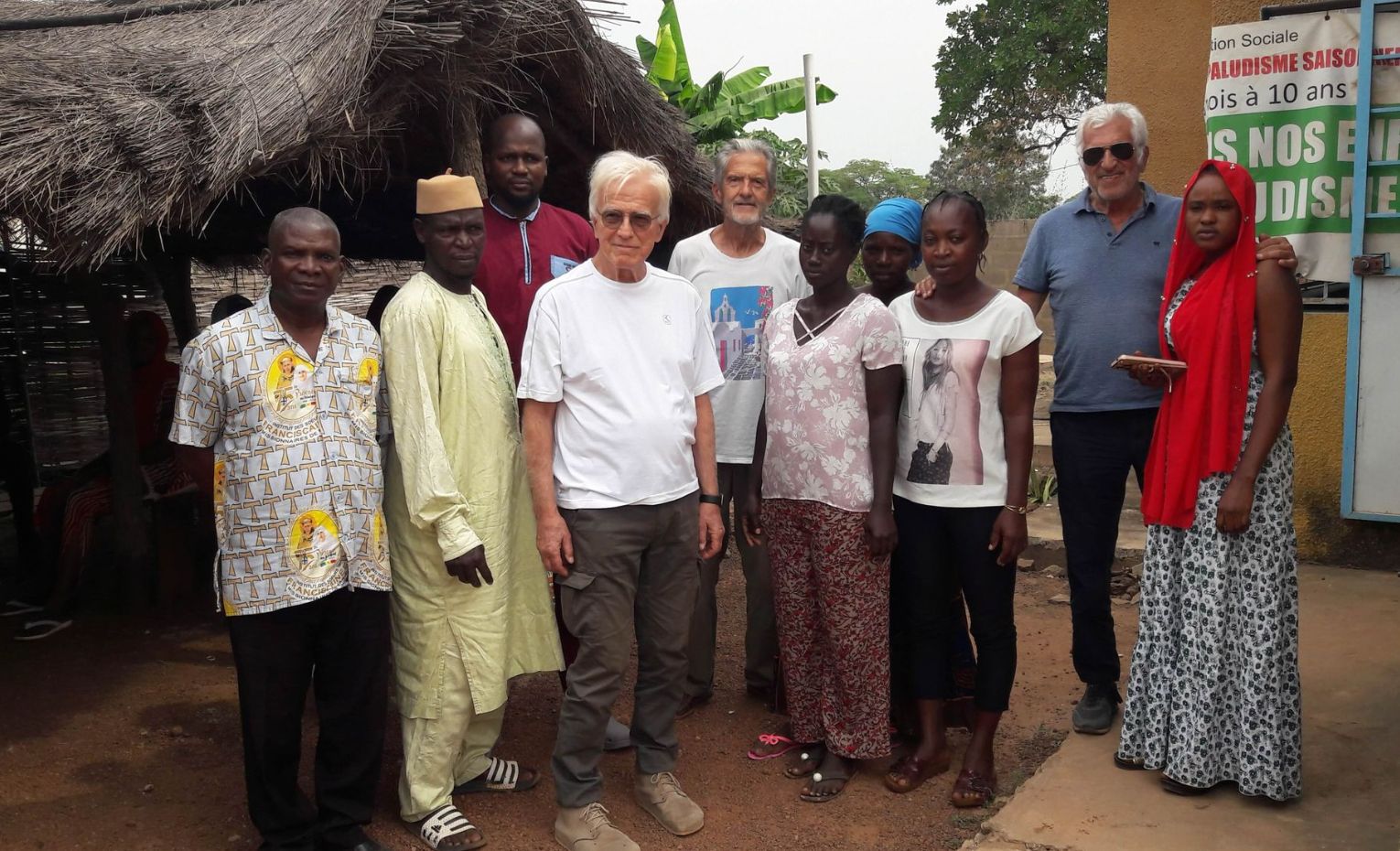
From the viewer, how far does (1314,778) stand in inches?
127

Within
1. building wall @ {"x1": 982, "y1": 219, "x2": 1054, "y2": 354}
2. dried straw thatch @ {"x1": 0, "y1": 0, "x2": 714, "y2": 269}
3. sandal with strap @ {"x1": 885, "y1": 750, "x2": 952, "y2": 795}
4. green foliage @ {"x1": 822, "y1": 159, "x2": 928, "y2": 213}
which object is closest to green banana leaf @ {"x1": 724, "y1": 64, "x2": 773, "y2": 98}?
building wall @ {"x1": 982, "y1": 219, "x2": 1054, "y2": 354}

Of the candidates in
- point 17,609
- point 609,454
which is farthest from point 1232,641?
point 17,609

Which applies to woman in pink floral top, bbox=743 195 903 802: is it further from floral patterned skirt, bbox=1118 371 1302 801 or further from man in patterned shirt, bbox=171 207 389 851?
man in patterned shirt, bbox=171 207 389 851

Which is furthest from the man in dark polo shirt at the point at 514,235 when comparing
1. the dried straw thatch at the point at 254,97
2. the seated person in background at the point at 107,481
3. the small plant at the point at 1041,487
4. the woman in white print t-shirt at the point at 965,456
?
the small plant at the point at 1041,487

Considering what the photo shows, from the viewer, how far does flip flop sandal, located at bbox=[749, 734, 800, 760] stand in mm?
3754

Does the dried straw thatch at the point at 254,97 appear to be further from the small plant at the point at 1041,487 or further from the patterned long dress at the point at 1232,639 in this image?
the small plant at the point at 1041,487

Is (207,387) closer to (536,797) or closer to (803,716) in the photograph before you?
(536,797)

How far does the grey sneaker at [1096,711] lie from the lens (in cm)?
366

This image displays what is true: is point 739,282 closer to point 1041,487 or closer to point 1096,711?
point 1096,711

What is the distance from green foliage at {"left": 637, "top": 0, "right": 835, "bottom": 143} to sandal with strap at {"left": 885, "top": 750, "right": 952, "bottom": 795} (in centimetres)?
922

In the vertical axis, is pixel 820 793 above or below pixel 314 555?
below

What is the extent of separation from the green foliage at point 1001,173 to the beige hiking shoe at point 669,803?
18.8m

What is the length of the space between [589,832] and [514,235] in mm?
1888

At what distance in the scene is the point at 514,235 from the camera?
372 centimetres
